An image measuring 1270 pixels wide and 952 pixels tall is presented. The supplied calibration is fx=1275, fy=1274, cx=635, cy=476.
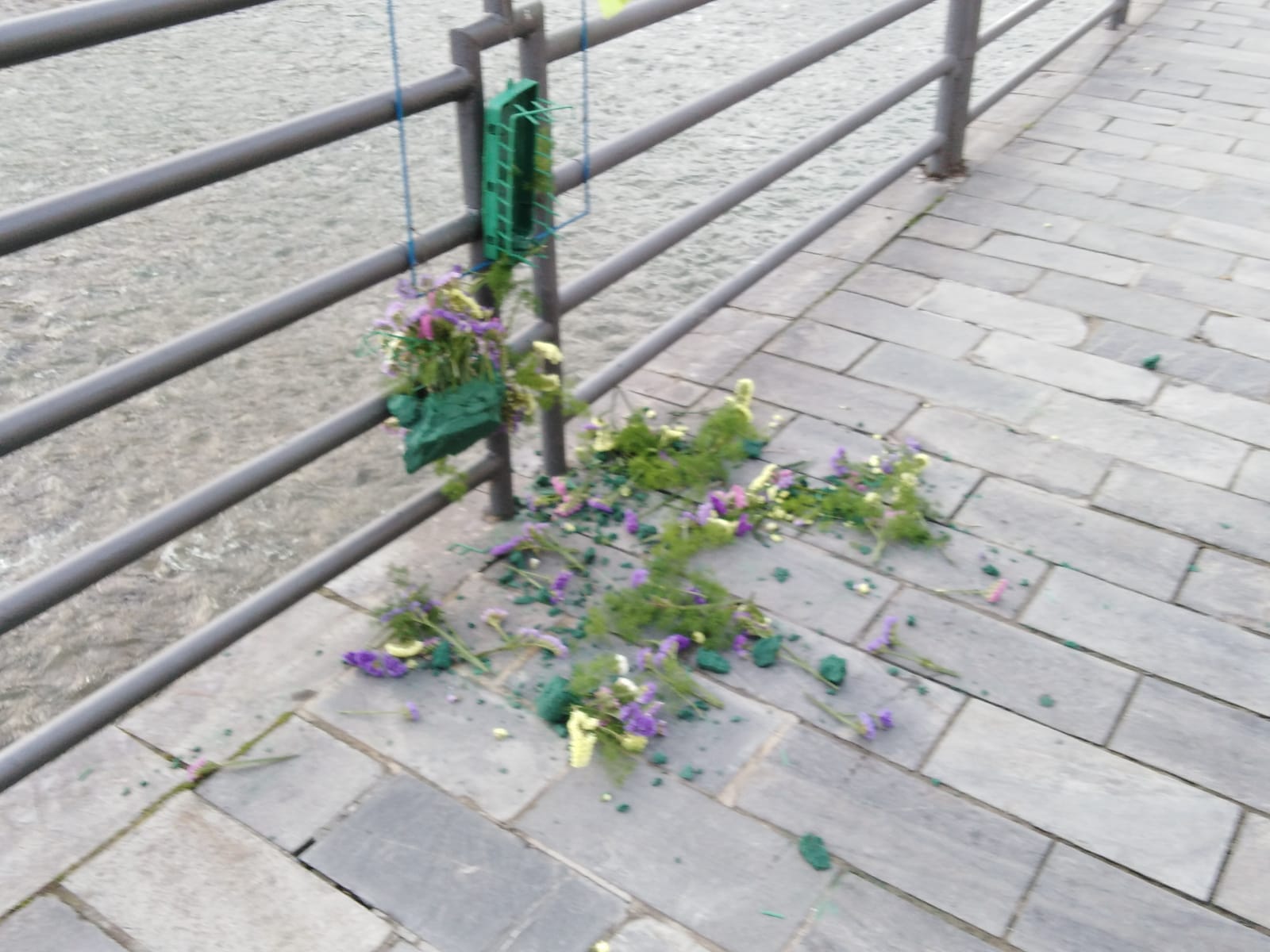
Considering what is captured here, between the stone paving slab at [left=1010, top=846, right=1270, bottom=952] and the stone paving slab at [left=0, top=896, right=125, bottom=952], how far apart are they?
52.6 inches

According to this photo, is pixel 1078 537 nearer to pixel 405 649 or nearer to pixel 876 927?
pixel 876 927

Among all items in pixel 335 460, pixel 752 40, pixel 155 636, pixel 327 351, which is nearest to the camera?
pixel 155 636

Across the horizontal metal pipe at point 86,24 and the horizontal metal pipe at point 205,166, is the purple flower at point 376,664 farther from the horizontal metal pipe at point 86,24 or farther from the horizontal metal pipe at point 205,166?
the horizontal metal pipe at point 86,24

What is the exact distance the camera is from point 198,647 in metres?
2.13

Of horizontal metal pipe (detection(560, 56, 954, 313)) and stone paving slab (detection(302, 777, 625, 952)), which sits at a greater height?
horizontal metal pipe (detection(560, 56, 954, 313))

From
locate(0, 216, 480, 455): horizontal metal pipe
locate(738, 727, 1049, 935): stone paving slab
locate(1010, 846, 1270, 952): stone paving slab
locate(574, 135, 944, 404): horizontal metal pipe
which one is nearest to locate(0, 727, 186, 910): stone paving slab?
locate(0, 216, 480, 455): horizontal metal pipe

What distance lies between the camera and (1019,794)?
2.09 m

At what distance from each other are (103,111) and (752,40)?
122 inches

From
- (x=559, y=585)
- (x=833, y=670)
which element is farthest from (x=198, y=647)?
(x=833, y=670)

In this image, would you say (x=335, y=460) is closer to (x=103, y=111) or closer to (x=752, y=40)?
(x=103, y=111)

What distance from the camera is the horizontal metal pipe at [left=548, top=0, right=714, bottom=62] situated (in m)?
2.48

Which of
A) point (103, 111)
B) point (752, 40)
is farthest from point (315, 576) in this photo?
point (752, 40)

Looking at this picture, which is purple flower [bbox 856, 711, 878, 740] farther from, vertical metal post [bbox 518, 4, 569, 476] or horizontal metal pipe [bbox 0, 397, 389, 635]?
horizontal metal pipe [bbox 0, 397, 389, 635]

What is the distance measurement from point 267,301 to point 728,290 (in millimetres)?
1501
